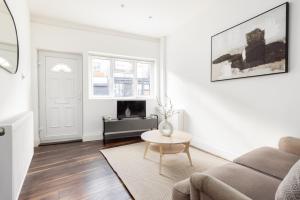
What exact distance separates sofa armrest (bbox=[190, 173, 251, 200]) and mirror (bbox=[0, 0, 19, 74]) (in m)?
1.81

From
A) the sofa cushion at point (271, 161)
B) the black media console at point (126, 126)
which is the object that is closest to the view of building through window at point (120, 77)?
the black media console at point (126, 126)

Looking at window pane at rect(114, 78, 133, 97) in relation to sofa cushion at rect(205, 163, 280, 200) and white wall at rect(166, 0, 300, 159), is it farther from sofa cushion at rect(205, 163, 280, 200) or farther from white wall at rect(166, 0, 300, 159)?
sofa cushion at rect(205, 163, 280, 200)

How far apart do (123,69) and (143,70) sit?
612 millimetres

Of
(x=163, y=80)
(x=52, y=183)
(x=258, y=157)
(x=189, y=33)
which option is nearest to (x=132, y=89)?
(x=163, y=80)

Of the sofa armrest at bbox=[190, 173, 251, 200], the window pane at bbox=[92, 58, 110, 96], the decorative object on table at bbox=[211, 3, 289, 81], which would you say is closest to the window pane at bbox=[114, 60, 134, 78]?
the window pane at bbox=[92, 58, 110, 96]

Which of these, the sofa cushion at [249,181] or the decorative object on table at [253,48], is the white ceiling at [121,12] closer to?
the decorative object on table at [253,48]

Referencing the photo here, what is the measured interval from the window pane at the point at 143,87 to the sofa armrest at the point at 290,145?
3392 mm

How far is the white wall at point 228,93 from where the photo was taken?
6.53 feet

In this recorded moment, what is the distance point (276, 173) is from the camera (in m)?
1.38

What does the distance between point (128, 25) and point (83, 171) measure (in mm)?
3197

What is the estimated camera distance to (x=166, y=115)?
3.21 metres

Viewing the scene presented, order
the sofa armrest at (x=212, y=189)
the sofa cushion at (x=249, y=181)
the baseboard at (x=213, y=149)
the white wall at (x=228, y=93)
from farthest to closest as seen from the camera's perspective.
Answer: the baseboard at (x=213, y=149), the white wall at (x=228, y=93), the sofa cushion at (x=249, y=181), the sofa armrest at (x=212, y=189)

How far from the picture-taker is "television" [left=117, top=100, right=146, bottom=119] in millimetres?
4012

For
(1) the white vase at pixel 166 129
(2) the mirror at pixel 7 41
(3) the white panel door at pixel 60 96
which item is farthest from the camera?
(3) the white panel door at pixel 60 96
